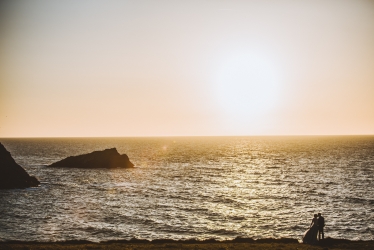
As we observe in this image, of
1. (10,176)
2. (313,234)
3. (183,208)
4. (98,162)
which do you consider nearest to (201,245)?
(313,234)

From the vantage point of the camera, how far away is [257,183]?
263ft

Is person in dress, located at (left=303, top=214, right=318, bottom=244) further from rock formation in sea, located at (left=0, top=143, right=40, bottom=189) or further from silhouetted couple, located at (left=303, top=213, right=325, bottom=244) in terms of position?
rock formation in sea, located at (left=0, top=143, right=40, bottom=189)

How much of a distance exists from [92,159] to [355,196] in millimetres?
83188

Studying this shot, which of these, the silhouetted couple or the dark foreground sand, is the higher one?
the silhouetted couple

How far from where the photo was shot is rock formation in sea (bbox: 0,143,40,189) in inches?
2682

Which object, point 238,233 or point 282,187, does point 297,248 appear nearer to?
point 238,233

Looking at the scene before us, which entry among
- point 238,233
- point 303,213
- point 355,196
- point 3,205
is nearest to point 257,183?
point 355,196

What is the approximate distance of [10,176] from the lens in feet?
228

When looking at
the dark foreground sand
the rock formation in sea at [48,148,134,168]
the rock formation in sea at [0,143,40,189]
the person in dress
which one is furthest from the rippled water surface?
the rock formation in sea at [48,148,134,168]

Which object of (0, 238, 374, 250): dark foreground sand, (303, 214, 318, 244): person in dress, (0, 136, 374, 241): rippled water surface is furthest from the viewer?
(0, 136, 374, 241): rippled water surface

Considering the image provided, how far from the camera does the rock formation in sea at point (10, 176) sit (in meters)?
68.1

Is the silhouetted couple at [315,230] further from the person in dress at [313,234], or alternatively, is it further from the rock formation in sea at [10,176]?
the rock formation in sea at [10,176]

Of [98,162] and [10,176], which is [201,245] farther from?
[98,162]

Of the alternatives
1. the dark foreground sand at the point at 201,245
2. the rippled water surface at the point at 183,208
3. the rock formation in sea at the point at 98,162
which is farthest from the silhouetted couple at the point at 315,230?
the rock formation in sea at the point at 98,162
